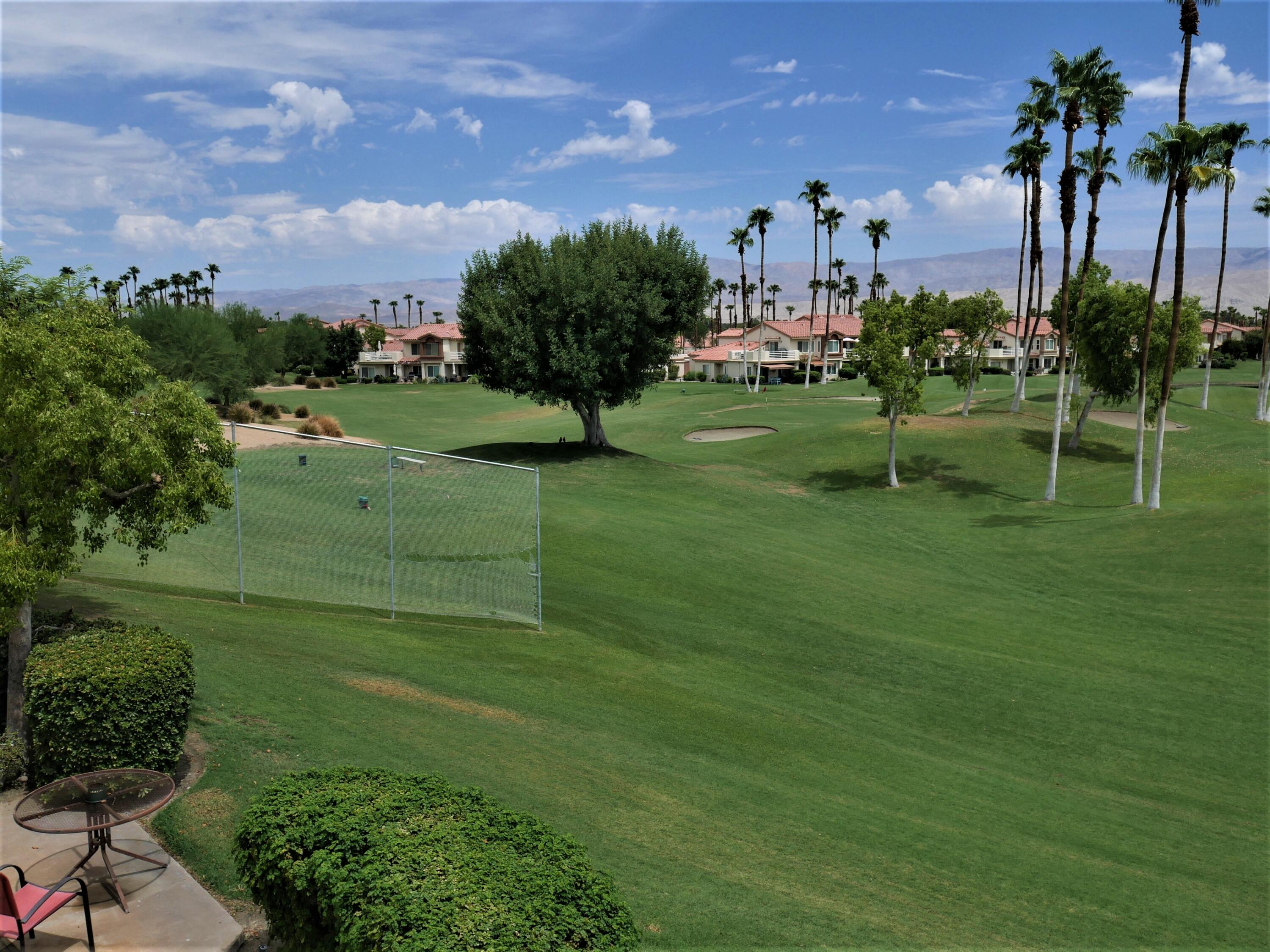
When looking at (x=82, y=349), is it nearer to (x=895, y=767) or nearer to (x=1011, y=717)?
(x=895, y=767)

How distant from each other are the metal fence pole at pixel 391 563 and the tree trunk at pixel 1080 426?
38449 mm

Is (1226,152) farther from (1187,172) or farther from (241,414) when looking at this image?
(241,414)

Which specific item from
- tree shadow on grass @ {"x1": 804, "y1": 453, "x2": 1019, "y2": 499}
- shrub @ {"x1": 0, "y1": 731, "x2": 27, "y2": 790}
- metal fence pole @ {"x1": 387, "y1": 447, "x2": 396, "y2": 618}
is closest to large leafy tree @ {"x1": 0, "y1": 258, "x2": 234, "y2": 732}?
shrub @ {"x1": 0, "y1": 731, "x2": 27, "y2": 790}

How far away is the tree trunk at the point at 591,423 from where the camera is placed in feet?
140

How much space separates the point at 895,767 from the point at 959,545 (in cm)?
1999

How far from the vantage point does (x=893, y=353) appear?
39.8 meters

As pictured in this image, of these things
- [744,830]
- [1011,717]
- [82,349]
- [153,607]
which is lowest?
[1011,717]

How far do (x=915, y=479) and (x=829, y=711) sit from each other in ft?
92.2

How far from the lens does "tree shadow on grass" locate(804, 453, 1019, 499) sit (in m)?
40.8

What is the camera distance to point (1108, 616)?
2447cm

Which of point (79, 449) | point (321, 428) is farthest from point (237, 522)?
point (321, 428)

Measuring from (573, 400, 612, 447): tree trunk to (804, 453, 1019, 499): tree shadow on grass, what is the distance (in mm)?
10096

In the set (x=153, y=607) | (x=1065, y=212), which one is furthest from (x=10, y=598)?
(x=1065, y=212)

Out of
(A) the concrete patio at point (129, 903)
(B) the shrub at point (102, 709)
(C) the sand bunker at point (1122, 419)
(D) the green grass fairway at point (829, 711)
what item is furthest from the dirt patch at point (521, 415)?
(A) the concrete patio at point (129, 903)
